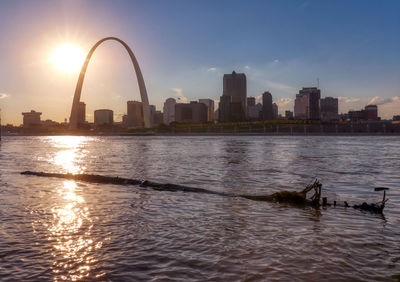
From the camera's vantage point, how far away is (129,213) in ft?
32.0

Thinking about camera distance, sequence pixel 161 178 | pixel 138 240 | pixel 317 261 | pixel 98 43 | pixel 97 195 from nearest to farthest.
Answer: pixel 317 261, pixel 138 240, pixel 97 195, pixel 161 178, pixel 98 43

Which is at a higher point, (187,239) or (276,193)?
(276,193)

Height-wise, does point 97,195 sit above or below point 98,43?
below

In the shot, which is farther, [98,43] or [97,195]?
[98,43]

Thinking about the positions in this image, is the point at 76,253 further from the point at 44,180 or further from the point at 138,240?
the point at 44,180

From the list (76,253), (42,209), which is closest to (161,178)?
(42,209)

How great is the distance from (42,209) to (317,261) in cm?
817

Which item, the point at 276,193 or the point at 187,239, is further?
the point at 276,193

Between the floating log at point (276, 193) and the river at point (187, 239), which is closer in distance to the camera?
the river at point (187, 239)

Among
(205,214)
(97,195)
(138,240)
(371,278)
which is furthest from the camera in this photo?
(97,195)

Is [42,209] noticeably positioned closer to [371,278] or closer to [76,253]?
[76,253]

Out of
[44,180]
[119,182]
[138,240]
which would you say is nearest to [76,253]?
[138,240]

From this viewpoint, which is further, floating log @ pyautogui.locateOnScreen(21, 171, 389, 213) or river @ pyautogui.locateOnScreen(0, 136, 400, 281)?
floating log @ pyautogui.locateOnScreen(21, 171, 389, 213)

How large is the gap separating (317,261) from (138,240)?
3613 mm
